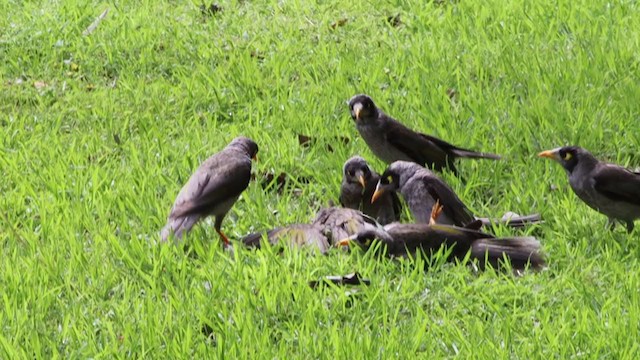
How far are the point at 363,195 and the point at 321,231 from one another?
654 millimetres

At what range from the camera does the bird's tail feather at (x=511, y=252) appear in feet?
22.9

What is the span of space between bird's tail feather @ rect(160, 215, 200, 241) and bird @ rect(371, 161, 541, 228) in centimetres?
124

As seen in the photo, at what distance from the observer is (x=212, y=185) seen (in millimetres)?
7539

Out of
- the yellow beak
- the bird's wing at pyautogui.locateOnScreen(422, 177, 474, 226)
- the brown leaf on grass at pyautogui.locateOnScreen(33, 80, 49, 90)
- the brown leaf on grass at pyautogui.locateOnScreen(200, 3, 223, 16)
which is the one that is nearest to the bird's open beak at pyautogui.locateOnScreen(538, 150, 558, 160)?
the bird's wing at pyautogui.locateOnScreen(422, 177, 474, 226)

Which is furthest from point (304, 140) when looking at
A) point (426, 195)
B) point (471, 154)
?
point (426, 195)

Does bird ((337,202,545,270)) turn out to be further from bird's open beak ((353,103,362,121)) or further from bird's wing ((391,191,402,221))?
bird's open beak ((353,103,362,121))

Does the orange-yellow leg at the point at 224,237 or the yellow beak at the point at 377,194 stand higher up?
the yellow beak at the point at 377,194

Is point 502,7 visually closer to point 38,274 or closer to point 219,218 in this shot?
point 219,218

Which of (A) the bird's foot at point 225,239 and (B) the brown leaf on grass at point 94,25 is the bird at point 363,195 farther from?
(B) the brown leaf on grass at point 94,25

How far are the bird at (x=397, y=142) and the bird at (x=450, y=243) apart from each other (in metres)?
1.24

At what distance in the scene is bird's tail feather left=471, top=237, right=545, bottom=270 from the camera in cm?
697

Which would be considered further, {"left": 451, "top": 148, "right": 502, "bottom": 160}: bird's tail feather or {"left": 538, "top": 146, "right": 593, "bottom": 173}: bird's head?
{"left": 451, "top": 148, "right": 502, "bottom": 160}: bird's tail feather

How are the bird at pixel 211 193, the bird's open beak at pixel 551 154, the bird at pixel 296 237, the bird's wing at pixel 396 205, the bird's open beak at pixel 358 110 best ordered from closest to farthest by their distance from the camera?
the bird at pixel 296 237 → the bird at pixel 211 193 → the bird's open beak at pixel 551 154 → the bird's wing at pixel 396 205 → the bird's open beak at pixel 358 110

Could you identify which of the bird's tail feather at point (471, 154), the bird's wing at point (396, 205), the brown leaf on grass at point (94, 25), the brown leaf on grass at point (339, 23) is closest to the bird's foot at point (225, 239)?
the bird's wing at point (396, 205)
